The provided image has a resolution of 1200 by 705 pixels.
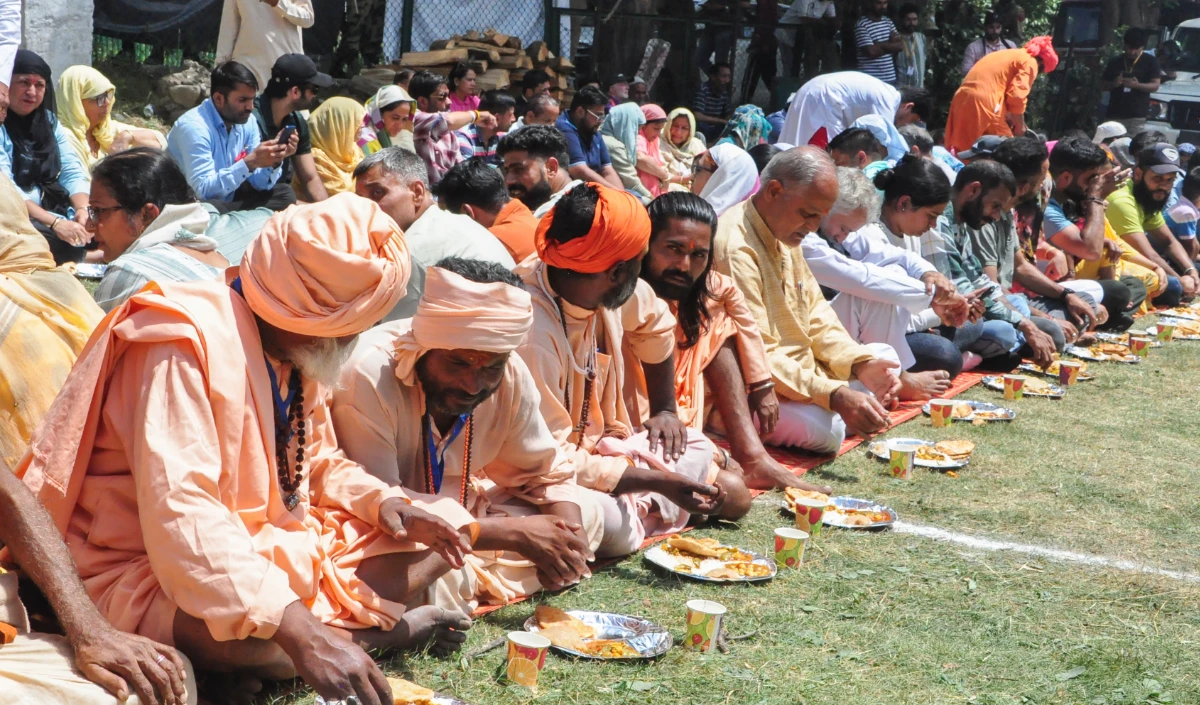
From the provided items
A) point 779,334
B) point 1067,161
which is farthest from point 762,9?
point 779,334

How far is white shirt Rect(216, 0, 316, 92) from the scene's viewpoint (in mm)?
10859

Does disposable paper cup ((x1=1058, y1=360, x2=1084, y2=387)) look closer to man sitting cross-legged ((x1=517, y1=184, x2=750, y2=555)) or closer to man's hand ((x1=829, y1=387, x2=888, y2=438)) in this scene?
man's hand ((x1=829, y1=387, x2=888, y2=438))

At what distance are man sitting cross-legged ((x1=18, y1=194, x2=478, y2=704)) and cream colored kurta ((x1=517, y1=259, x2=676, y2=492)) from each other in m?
1.27

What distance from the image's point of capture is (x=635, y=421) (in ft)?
16.4

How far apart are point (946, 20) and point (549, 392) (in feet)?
58.8

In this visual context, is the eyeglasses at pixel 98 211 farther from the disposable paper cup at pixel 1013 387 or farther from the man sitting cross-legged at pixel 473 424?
the disposable paper cup at pixel 1013 387

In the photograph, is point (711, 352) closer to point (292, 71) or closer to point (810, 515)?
point (810, 515)

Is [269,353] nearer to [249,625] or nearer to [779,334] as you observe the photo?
[249,625]

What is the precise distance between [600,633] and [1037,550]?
2.01m

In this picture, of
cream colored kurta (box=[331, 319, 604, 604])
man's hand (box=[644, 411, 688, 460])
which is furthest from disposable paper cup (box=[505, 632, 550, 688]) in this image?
man's hand (box=[644, 411, 688, 460])

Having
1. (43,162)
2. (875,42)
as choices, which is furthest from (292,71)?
(875,42)

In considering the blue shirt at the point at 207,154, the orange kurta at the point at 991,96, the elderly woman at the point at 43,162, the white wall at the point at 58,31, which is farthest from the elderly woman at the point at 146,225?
the orange kurta at the point at 991,96

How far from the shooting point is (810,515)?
4625mm

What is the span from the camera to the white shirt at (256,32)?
10.9 m
